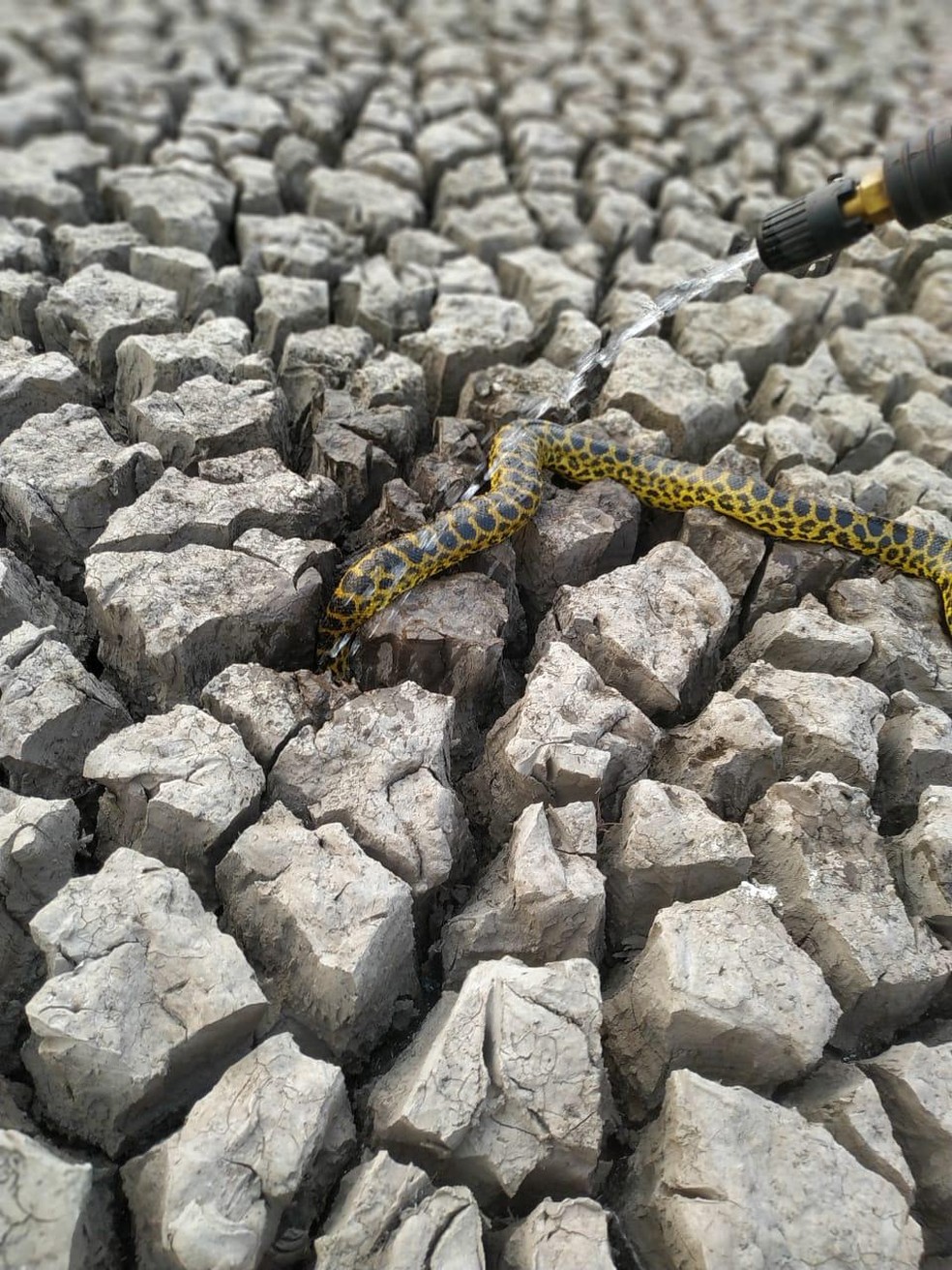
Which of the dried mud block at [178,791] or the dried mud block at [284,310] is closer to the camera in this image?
the dried mud block at [178,791]

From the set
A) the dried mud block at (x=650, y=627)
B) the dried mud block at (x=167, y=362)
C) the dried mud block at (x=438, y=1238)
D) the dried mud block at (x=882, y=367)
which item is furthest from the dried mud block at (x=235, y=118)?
the dried mud block at (x=438, y=1238)

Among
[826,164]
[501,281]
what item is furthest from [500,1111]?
[826,164]

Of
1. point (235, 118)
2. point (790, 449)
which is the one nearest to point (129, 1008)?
point (790, 449)

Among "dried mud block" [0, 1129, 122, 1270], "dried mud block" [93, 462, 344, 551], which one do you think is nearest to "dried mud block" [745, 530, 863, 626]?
"dried mud block" [93, 462, 344, 551]

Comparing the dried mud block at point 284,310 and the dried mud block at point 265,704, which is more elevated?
the dried mud block at point 284,310

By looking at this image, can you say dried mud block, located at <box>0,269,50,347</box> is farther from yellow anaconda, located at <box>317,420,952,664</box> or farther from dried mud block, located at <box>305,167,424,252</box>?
dried mud block, located at <box>305,167,424,252</box>

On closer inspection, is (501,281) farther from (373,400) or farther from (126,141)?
(126,141)

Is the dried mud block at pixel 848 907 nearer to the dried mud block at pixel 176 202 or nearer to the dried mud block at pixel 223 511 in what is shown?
the dried mud block at pixel 223 511

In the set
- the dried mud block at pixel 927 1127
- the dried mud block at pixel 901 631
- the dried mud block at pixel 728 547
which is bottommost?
the dried mud block at pixel 927 1127
